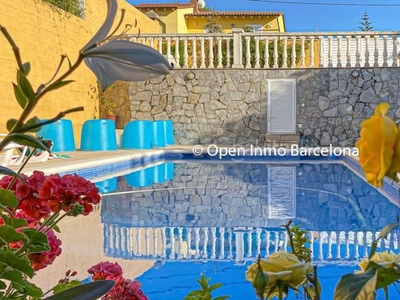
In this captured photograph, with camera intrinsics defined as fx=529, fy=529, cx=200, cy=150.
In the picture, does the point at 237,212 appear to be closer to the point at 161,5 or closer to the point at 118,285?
the point at 118,285

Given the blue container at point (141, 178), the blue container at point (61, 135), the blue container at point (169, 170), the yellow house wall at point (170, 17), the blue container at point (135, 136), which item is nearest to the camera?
the blue container at point (141, 178)

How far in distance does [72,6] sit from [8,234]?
1247 centimetres

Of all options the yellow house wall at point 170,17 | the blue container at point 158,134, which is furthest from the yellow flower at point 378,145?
the yellow house wall at point 170,17

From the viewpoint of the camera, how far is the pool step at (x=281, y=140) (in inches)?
514

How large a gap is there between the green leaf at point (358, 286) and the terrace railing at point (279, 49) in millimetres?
13346

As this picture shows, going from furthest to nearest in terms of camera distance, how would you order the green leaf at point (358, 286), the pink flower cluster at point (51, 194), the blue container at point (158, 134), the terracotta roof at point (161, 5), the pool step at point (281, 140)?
the terracotta roof at point (161, 5)
the pool step at point (281, 140)
the blue container at point (158, 134)
the pink flower cluster at point (51, 194)
the green leaf at point (358, 286)

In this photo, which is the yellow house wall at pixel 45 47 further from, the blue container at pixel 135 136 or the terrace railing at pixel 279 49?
the terrace railing at pixel 279 49

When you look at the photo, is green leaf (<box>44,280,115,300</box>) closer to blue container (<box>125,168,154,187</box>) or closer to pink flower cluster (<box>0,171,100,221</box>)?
pink flower cluster (<box>0,171,100,221</box>)

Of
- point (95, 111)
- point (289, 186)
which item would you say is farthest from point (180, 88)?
point (289, 186)

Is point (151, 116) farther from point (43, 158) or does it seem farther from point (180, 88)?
point (43, 158)

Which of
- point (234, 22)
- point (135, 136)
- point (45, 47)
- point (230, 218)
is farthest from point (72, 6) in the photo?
point (234, 22)

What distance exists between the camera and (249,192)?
805cm

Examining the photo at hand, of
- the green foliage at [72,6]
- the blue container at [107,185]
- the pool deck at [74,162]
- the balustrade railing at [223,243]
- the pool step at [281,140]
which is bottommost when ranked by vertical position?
the blue container at [107,185]

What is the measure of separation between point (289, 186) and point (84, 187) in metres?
7.76
